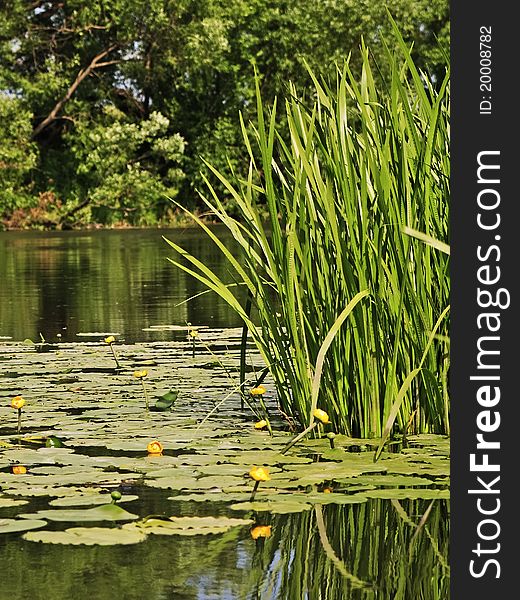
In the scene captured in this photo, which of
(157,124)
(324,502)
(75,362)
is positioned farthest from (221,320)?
(157,124)

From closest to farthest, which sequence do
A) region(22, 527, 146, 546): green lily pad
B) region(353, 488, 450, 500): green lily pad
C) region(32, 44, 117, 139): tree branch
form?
region(22, 527, 146, 546): green lily pad → region(353, 488, 450, 500): green lily pad → region(32, 44, 117, 139): tree branch

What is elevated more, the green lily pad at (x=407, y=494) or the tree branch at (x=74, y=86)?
the tree branch at (x=74, y=86)

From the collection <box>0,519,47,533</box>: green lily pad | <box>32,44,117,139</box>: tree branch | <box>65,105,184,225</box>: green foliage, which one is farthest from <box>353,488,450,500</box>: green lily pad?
<box>32,44,117,139</box>: tree branch

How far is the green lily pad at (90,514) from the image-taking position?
2848 millimetres

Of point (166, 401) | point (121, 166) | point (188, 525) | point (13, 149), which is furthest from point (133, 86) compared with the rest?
point (188, 525)

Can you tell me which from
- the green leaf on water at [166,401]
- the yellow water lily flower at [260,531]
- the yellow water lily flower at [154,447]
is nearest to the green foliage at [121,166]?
the green leaf on water at [166,401]

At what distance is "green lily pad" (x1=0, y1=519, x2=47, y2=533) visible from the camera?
279cm

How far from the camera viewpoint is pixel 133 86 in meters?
28.1

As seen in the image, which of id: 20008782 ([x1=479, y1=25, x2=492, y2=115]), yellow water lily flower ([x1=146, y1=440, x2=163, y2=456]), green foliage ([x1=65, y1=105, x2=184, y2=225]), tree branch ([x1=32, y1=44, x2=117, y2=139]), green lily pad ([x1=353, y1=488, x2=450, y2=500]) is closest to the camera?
id: 20008782 ([x1=479, y1=25, x2=492, y2=115])

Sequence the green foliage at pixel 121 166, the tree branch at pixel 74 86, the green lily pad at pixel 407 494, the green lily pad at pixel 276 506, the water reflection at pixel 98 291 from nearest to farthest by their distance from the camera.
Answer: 1. the green lily pad at pixel 276 506
2. the green lily pad at pixel 407 494
3. the water reflection at pixel 98 291
4. the green foliage at pixel 121 166
5. the tree branch at pixel 74 86

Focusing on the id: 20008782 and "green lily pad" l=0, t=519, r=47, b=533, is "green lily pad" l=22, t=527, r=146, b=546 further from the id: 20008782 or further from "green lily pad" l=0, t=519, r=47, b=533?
the id: 20008782

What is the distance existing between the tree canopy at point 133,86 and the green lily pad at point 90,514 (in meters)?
21.5

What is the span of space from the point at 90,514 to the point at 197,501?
276mm

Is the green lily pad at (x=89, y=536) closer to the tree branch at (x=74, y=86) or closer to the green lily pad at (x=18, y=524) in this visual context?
the green lily pad at (x=18, y=524)
